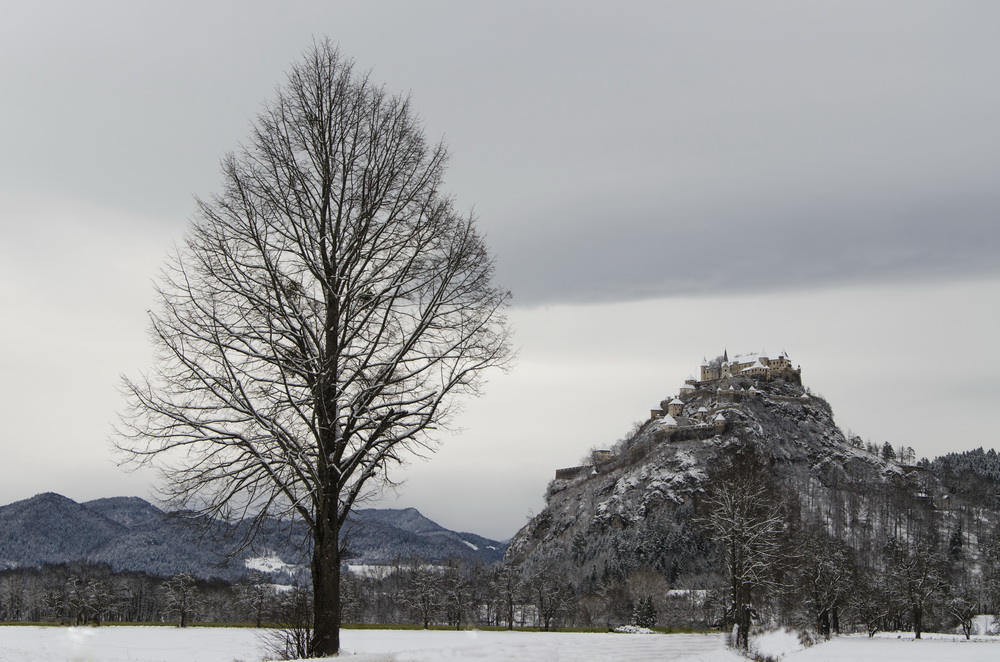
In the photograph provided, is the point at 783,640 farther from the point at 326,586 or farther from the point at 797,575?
the point at 326,586

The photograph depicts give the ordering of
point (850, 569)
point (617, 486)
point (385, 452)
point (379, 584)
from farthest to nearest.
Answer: point (617, 486) → point (379, 584) → point (850, 569) → point (385, 452)

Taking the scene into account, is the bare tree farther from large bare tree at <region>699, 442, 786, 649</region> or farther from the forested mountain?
large bare tree at <region>699, 442, 786, 649</region>

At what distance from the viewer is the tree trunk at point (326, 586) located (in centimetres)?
962

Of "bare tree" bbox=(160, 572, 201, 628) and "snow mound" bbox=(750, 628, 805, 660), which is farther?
"bare tree" bbox=(160, 572, 201, 628)

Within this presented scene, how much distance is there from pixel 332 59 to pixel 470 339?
4554 millimetres

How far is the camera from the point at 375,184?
1080 cm

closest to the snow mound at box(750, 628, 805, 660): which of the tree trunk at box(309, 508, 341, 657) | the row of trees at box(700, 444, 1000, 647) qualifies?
the row of trees at box(700, 444, 1000, 647)

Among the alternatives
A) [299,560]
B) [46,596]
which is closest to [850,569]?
[299,560]

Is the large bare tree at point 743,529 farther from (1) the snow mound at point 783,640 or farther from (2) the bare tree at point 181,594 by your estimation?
(2) the bare tree at point 181,594

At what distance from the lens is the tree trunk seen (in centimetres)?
962

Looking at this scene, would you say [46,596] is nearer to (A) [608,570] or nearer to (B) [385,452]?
(A) [608,570]

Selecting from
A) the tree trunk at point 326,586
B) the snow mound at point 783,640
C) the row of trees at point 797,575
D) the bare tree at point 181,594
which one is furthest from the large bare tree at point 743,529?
the bare tree at point 181,594

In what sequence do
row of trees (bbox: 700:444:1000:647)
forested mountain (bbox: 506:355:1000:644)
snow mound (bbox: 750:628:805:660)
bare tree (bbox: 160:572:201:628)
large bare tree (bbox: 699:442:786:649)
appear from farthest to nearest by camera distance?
bare tree (bbox: 160:572:201:628) < forested mountain (bbox: 506:355:1000:644) < snow mound (bbox: 750:628:805:660) < row of trees (bbox: 700:444:1000:647) < large bare tree (bbox: 699:442:786:649)

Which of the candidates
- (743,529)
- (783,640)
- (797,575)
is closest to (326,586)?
(743,529)
